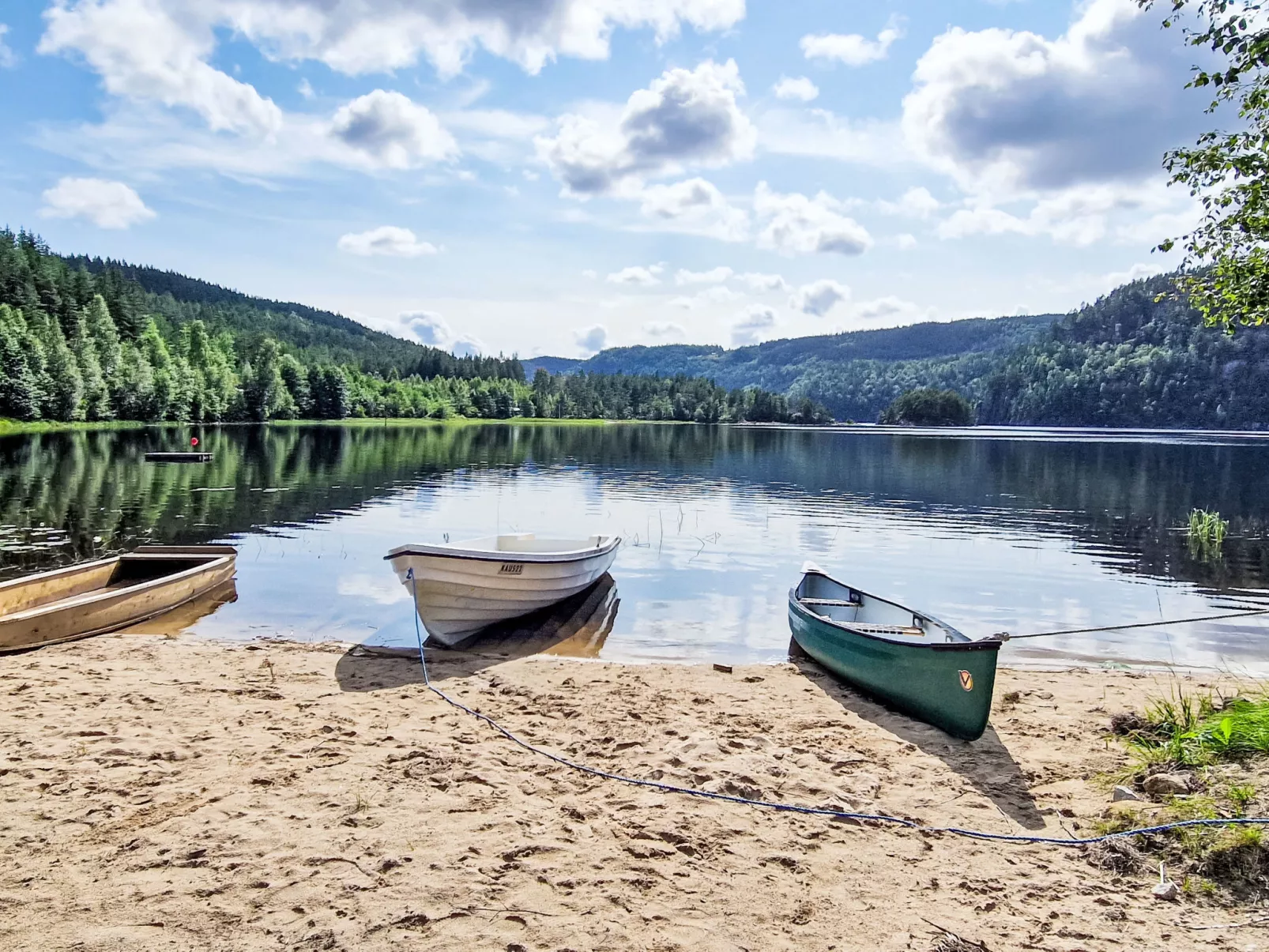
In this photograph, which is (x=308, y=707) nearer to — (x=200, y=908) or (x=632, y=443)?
(x=200, y=908)

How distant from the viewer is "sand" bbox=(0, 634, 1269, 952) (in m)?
5.57

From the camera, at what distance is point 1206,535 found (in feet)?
100

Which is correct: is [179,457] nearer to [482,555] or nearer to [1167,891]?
[482,555]

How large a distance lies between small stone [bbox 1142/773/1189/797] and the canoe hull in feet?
6.53

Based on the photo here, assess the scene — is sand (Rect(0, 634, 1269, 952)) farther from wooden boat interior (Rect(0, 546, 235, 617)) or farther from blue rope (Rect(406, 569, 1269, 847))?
wooden boat interior (Rect(0, 546, 235, 617))

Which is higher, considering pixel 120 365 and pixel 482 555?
pixel 120 365

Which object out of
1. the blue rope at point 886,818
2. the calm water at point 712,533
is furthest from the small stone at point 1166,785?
the calm water at point 712,533

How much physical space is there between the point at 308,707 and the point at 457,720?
6.55ft

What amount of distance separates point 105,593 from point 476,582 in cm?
773

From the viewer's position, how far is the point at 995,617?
62.1 feet

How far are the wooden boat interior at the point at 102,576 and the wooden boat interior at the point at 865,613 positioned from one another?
13758mm

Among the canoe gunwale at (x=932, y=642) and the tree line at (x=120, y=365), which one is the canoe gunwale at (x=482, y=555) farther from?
the tree line at (x=120, y=365)

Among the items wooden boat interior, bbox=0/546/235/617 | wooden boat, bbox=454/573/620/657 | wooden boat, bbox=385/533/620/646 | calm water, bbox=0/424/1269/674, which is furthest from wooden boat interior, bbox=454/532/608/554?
wooden boat interior, bbox=0/546/235/617

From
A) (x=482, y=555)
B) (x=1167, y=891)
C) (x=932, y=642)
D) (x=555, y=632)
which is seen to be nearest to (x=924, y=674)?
(x=932, y=642)
